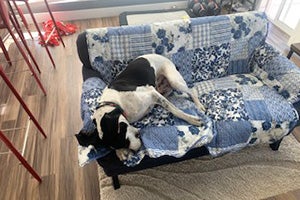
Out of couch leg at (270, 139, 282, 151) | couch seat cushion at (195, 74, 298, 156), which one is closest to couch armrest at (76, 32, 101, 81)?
couch seat cushion at (195, 74, 298, 156)

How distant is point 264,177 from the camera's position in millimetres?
1705

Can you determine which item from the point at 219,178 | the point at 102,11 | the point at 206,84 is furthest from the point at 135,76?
the point at 102,11

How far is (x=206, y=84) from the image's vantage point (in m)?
1.88

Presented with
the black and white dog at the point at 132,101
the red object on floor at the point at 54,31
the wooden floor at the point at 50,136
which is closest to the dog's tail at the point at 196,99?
the black and white dog at the point at 132,101

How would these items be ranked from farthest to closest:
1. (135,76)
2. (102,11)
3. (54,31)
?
(102,11) → (54,31) → (135,76)

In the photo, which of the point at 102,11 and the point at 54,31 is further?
the point at 102,11

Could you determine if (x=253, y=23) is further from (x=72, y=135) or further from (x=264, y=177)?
(x=72, y=135)

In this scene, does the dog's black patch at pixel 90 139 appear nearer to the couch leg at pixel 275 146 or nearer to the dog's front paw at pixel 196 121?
the dog's front paw at pixel 196 121

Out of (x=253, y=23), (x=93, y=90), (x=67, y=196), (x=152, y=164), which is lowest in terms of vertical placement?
(x=67, y=196)

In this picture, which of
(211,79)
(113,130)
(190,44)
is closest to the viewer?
(113,130)

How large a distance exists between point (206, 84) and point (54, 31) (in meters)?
2.38

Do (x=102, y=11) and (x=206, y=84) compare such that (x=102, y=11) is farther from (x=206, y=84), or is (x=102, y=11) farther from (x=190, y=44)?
(x=206, y=84)

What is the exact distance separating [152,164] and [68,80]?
1.53 m

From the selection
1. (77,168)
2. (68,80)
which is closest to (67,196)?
(77,168)
